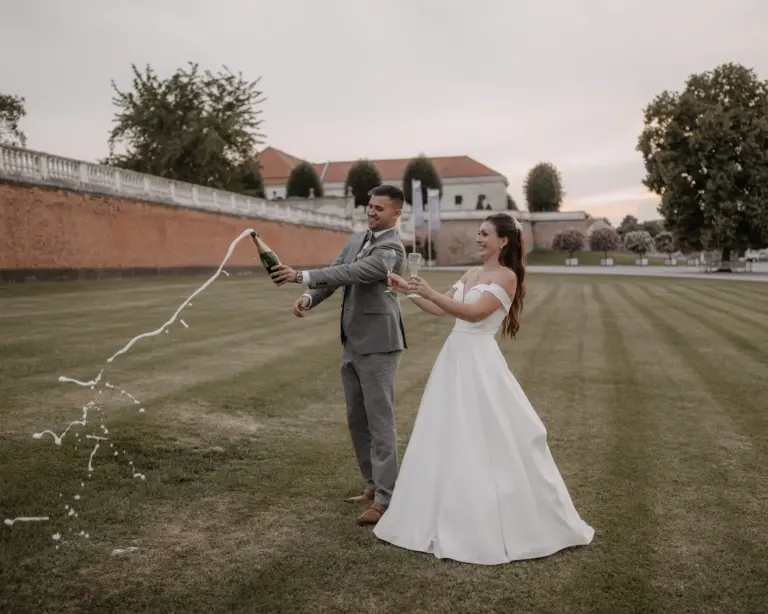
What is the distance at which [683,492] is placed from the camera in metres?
5.43

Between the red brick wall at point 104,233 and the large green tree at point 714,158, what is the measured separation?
28.8m

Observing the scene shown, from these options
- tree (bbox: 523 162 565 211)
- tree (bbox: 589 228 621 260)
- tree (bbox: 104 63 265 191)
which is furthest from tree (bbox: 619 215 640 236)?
tree (bbox: 104 63 265 191)

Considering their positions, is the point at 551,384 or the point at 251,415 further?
the point at 551,384

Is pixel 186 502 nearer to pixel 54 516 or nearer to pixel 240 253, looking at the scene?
pixel 54 516

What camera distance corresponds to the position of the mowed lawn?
3.75 metres

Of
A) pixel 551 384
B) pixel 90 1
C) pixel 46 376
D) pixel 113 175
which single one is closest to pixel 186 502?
pixel 46 376

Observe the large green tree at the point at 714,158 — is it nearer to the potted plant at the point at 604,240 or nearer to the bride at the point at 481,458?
the potted plant at the point at 604,240

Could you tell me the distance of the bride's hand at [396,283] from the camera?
14.1ft

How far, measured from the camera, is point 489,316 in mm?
4414

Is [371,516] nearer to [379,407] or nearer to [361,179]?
[379,407]

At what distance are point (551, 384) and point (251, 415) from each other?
180 inches

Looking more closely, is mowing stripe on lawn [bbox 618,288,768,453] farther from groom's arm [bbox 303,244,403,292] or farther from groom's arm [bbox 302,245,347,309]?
groom's arm [bbox 302,245,347,309]

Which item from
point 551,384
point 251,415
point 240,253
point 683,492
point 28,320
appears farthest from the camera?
point 240,253

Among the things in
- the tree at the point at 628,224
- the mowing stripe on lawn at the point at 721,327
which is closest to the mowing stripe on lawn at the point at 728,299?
the mowing stripe on lawn at the point at 721,327
